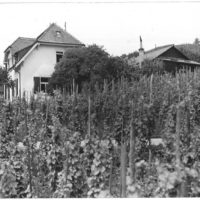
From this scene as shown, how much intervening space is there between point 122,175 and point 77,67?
16694 millimetres

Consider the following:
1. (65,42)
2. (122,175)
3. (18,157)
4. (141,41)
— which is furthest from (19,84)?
(122,175)

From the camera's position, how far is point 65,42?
79.7 ft

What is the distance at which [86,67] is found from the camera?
19.0 meters

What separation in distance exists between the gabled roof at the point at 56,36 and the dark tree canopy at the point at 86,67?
4525 mm

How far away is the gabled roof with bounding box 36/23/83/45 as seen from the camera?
78.8ft

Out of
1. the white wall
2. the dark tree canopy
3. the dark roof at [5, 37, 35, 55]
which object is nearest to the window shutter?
the white wall

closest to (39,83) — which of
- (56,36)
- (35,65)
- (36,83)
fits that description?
(36,83)

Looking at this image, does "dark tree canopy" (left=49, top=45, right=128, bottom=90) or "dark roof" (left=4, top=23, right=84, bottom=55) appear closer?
"dark tree canopy" (left=49, top=45, right=128, bottom=90)

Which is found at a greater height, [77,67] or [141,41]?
[141,41]

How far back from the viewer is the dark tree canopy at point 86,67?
1881 centimetres

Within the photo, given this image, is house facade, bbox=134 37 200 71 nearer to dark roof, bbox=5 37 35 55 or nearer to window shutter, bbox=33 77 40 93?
dark roof, bbox=5 37 35 55

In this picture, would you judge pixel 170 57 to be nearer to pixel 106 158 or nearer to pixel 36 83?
pixel 36 83

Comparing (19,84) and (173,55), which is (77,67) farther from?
(173,55)

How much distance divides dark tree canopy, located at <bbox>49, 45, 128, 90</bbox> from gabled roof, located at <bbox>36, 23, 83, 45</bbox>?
178 inches
